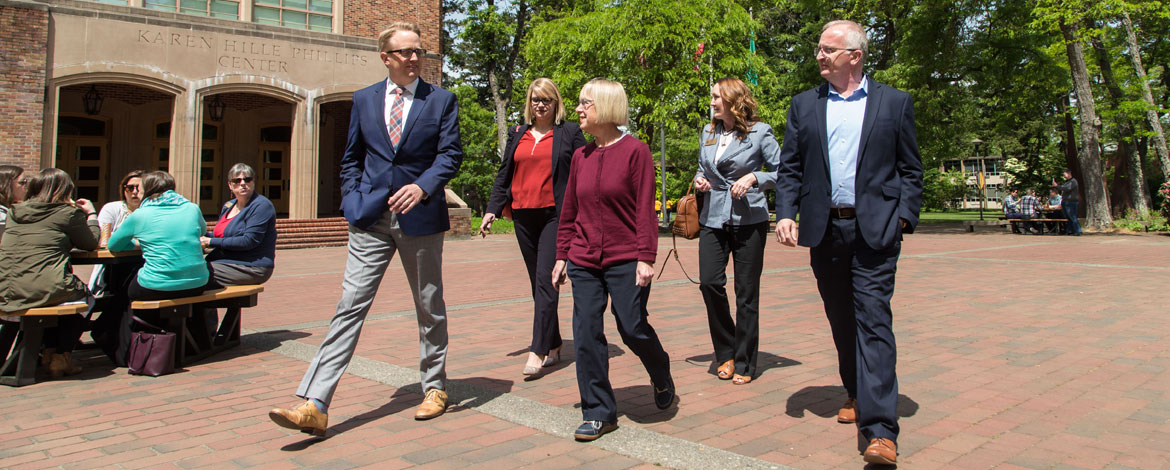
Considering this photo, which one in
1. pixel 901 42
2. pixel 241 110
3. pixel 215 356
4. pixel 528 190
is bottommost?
pixel 215 356

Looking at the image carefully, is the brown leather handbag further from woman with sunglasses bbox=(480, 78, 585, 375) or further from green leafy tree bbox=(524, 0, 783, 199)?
green leafy tree bbox=(524, 0, 783, 199)

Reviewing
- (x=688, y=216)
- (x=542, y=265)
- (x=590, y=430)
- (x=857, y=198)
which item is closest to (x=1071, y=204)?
(x=688, y=216)

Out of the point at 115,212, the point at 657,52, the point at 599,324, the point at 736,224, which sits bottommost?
the point at 599,324

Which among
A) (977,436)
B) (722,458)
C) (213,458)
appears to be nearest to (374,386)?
(213,458)

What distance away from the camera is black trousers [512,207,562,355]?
203 inches

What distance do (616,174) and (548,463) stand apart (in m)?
1.33

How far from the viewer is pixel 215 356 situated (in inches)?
230

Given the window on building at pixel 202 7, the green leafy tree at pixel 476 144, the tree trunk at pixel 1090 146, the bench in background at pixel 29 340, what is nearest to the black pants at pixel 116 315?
the bench in background at pixel 29 340

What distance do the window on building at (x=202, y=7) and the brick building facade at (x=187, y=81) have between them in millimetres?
25

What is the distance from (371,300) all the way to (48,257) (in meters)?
2.51

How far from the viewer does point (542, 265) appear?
17.2ft

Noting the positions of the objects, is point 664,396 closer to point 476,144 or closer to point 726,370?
point 726,370

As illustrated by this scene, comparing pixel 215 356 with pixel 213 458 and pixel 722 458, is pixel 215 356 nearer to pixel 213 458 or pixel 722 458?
pixel 213 458

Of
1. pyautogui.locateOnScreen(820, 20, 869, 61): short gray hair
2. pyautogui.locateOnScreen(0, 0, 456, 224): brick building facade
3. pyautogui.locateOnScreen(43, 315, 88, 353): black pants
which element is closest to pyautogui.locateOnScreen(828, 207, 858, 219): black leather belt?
pyautogui.locateOnScreen(820, 20, 869, 61): short gray hair
